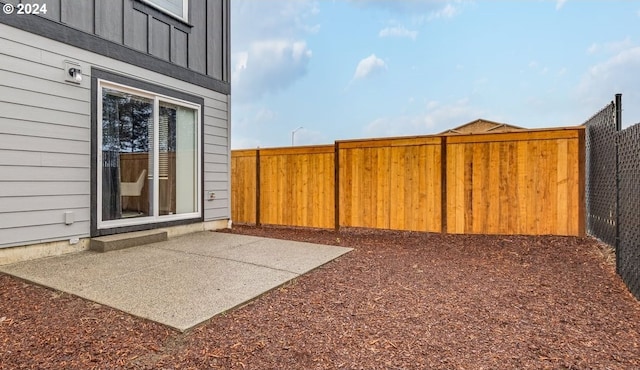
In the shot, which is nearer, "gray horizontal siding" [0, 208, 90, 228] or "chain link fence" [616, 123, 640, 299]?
"chain link fence" [616, 123, 640, 299]

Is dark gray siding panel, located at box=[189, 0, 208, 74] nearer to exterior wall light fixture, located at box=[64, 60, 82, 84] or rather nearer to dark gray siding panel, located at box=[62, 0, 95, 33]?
dark gray siding panel, located at box=[62, 0, 95, 33]

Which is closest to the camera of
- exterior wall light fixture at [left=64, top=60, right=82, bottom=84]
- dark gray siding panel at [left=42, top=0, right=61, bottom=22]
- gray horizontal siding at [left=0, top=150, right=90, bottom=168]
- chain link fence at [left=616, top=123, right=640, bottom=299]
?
chain link fence at [left=616, top=123, right=640, bottom=299]

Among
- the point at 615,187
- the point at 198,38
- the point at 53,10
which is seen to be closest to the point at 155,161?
the point at 53,10

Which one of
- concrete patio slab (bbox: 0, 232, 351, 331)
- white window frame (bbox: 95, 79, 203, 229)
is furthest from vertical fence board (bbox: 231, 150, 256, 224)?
concrete patio slab (bbox: 0, 232, 351, 331)

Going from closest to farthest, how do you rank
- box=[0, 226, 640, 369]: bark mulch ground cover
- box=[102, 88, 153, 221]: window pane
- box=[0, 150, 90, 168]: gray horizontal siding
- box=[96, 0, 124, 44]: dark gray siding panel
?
box=[0, 226, 640, 369]: bark mulch ground cover → box=[0, 150, 90, 168]: gray horizontal siding → box=[96, 0, 124, 44]: dark gray siding panel → box=[102, 88, 153, 221]: window pane

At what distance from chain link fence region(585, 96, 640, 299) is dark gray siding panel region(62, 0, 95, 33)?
20.6ft

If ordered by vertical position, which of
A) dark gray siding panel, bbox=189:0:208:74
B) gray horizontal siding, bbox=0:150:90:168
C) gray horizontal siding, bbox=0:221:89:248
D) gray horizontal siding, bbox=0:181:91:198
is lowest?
gray horizontal siding, bbox=0:221:89:248

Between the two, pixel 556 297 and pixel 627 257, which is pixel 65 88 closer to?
pixel 556 297

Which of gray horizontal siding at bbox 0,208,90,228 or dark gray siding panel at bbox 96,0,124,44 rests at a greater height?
dark gray siding panel at bbox 96,0,124,44

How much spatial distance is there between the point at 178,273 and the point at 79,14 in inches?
140

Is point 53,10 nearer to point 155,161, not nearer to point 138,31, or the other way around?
point 138,31

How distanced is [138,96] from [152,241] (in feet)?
7.09

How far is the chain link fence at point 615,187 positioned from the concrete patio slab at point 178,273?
9.57 ft

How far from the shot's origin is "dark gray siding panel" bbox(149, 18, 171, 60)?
495 cm
